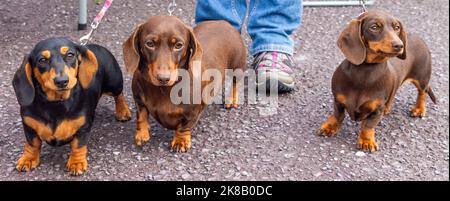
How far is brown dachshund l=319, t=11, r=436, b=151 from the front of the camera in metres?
2.69

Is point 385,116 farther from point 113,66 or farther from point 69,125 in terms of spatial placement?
point 69,125

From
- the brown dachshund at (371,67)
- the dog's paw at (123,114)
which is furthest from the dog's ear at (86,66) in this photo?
the brown dachshund at (371,67)

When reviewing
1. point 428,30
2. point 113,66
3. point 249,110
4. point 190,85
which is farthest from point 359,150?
point 428,30

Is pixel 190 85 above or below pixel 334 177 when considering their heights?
above

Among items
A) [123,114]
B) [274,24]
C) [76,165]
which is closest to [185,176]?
[76,165]

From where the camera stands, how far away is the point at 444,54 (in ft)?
13.8

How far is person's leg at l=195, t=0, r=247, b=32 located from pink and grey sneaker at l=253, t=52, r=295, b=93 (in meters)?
0.24

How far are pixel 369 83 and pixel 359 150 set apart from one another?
14.6 inches

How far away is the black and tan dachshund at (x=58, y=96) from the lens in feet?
7.97

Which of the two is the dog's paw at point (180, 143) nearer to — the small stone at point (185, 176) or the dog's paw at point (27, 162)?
the small stone at point (185, 176)

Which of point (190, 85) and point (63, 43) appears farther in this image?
point (190, 85)

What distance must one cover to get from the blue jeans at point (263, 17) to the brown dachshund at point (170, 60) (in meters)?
0.38

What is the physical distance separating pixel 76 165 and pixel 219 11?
4.34 ft

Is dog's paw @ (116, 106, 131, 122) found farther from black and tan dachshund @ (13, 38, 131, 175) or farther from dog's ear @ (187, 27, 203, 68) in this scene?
dog's ear @ (187, 27, 203, 68)
